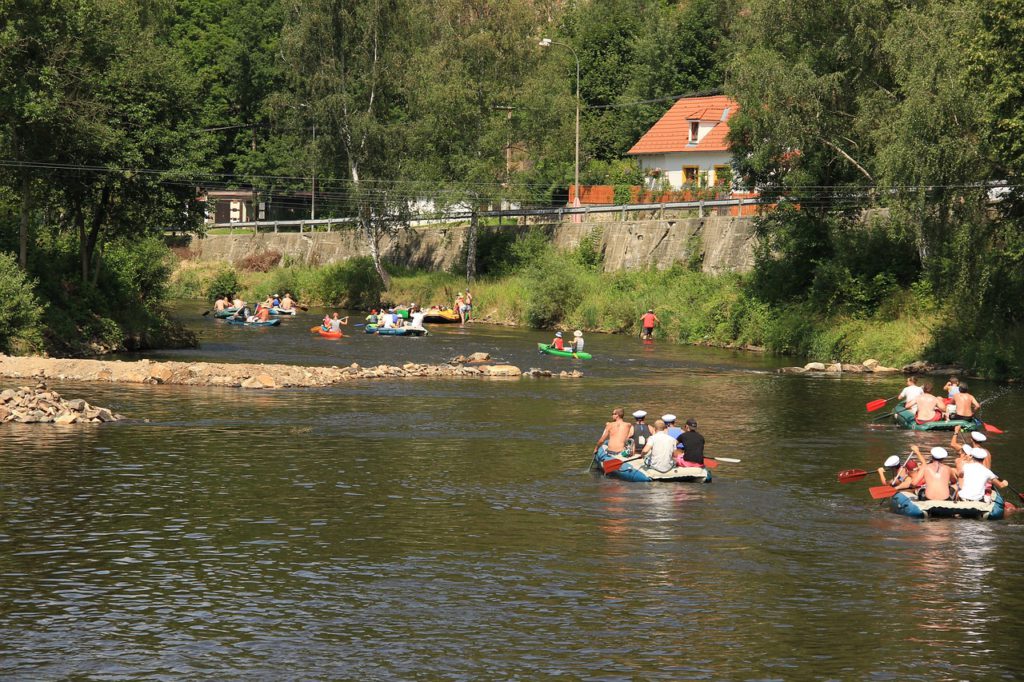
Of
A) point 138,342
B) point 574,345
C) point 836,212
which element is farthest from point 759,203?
point 138,342

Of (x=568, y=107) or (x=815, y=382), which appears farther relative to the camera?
(x=568, y=107)

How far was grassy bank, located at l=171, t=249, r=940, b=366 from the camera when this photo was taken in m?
56.8

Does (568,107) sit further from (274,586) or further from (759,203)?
(274,586)

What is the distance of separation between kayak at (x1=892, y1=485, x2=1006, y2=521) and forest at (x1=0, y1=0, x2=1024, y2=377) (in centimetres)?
2034

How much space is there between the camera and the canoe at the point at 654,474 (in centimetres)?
3005

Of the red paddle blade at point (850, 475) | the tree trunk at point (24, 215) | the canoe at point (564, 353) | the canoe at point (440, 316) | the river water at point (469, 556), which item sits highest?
the tree trunk at point (24, 215)

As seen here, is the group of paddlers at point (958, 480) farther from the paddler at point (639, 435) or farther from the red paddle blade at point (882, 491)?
the paddler at point (639, 435)

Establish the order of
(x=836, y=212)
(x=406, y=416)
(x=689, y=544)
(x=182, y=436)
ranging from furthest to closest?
(x=836, y=212) < (x=406, y=416) < (x=182, y=436) < (x=689, y=544)

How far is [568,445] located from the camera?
3475 centimetres

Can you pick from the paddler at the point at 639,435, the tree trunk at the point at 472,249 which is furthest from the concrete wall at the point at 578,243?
the paddler at the point at 639,435

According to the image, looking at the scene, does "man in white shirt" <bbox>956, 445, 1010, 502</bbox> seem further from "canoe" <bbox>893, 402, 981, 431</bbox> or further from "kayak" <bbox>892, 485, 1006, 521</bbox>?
"canoe" <bbox>893, 402, 981, 431</bbox>

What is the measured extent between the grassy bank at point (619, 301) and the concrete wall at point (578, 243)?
4.11ft

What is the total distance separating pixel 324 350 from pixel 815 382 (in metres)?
22.0

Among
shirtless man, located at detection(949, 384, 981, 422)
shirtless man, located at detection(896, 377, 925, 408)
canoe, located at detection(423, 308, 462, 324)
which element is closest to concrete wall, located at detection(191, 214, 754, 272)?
canoe, located at detection(423, 308, 462, 324)
